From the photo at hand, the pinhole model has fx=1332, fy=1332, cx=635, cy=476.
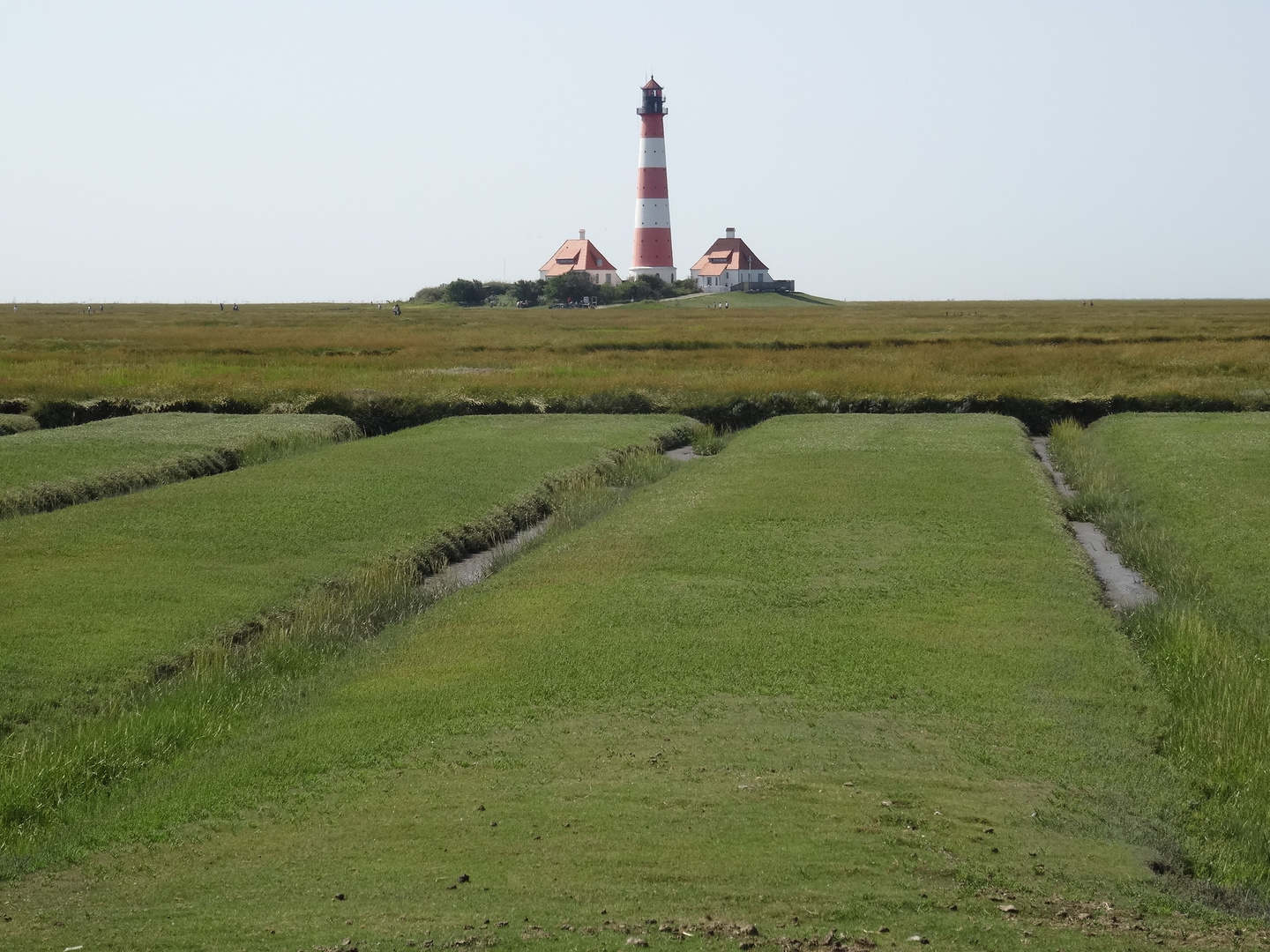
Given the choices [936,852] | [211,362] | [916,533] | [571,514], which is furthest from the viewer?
[211,362]

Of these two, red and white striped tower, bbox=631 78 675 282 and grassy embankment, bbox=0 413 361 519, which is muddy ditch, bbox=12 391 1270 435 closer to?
grassy embankment, bbox=0 413 361 519

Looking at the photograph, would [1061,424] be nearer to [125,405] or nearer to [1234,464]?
[1234,464]

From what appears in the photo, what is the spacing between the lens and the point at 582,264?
127 meters

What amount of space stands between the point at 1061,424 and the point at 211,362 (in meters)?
29.0

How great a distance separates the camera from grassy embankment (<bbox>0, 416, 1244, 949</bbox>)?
6797 millimetres

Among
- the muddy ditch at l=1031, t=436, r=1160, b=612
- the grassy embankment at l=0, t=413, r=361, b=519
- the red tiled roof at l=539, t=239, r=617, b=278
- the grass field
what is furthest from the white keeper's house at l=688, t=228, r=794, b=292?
the muddy ditch at l=1031, t=436, r=1160, b=612

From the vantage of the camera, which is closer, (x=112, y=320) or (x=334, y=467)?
(x=334, y=467)

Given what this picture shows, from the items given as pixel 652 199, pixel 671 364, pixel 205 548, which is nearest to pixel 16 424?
pixel 205 548

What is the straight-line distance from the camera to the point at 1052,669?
11133mm

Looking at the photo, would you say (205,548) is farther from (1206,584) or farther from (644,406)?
(644,406)

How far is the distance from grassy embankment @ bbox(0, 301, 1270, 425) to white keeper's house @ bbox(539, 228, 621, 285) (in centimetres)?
5522

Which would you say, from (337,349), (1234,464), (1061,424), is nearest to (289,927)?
(1234,464)


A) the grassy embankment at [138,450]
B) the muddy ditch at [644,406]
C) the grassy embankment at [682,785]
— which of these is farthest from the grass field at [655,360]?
the grassy embankment at [682,785]

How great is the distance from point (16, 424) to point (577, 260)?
98.2 meters
